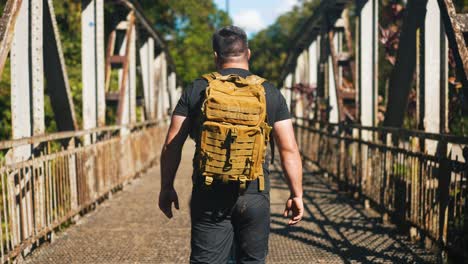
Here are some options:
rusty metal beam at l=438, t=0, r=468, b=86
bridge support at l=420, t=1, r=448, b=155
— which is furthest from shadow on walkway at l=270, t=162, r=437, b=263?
rusty metal beam at l=438, t=0, r=468, b=86

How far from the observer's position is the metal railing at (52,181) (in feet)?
18.0

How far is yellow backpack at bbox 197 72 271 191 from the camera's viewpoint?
3352mm

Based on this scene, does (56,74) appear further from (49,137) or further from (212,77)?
(212,77)

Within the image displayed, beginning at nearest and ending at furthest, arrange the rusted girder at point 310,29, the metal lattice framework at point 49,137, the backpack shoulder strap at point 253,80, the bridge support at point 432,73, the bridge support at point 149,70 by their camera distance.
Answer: the backpack shoulder strap at point 253,80
the metal lattice framework at point 49,137
the bridge support at point 432,73
the rusted girder at point 310,29
the bridge support at point 149,70

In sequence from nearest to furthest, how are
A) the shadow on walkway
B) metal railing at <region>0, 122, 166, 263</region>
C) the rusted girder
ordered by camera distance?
1. metal railing at <region>0, 122, 166, 263</region>
2. the shadow on walkway
3. the rusted girder

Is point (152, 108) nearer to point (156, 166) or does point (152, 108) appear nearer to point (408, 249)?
point (156, 166)

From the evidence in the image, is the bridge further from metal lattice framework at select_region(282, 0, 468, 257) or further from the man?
the man

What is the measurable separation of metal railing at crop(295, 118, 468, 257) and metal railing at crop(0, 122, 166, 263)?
321 centimetres

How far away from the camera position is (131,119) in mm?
13594

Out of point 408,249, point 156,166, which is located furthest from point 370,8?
point 156,166

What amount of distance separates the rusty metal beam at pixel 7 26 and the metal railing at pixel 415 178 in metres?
3.32

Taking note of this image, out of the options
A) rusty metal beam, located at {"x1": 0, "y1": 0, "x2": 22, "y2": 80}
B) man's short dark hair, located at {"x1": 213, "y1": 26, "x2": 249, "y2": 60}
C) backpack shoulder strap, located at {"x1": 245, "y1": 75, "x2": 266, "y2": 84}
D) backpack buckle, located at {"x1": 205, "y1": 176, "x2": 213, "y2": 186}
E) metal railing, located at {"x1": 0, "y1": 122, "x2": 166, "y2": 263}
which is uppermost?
rusty metal beam, located at {"x1": 0, "y1": 0, "x2": 22, "y2": 80}

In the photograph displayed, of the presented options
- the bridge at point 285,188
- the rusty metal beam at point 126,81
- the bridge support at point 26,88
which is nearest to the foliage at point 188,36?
the rusty metal beam at point 126,81

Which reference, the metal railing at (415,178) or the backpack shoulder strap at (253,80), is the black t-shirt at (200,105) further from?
the metal railing at (415,178)
